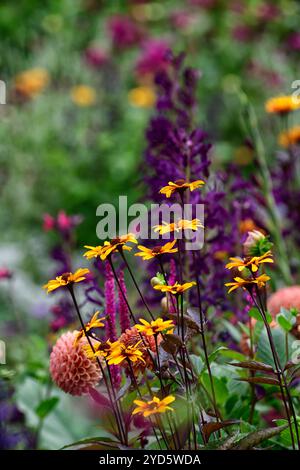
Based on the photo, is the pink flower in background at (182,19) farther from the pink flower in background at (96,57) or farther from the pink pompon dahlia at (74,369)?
the pink pompon dahlia at (74,369)

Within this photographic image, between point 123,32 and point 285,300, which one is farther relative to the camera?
point 123,32

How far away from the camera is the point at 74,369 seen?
2.90 feet

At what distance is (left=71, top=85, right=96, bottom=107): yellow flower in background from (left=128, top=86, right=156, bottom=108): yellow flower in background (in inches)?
7.6

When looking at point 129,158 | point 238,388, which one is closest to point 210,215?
point 238,388

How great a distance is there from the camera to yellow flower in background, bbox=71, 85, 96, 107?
11.5ft

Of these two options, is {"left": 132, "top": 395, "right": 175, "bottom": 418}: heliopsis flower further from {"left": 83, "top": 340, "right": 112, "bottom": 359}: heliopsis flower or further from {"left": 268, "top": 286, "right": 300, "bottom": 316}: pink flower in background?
{"left": 268, "top": 286, "right": 300, "bottom": 316}: pink flower in background

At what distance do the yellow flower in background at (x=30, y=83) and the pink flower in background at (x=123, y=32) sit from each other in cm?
45

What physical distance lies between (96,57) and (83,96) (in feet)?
0.98

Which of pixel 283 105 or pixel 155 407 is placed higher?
pixel 283 105

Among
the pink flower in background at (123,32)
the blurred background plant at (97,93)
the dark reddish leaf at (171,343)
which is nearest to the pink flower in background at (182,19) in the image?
the blurred background plant at (97,93)

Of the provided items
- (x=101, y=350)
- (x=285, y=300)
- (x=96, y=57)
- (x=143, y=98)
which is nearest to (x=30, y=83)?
(x=96, y=57)

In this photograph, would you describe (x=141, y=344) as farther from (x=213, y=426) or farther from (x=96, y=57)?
(x=96, y=57)

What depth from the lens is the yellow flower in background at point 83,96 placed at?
11.5 ft
